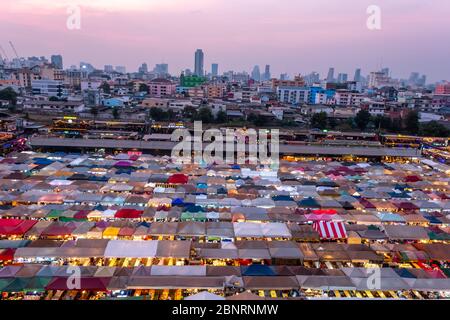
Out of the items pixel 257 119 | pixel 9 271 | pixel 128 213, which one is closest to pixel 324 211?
pixel 128 213

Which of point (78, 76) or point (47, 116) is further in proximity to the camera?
point (78, 76)

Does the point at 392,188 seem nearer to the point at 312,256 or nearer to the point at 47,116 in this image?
the point at 312,256

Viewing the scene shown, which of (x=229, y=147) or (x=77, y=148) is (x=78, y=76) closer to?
(x=77, y=148)

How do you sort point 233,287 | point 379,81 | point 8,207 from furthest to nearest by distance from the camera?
point 379,81 → point 8,207 → point 233,287

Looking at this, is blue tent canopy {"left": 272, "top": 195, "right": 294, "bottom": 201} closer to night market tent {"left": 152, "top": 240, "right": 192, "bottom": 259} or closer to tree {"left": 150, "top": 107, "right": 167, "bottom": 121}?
night market tent {"left": 152, "top": 240, "right": 192, "bottom": 259}

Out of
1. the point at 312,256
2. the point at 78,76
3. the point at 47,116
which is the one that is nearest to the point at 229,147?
the point at 312,256

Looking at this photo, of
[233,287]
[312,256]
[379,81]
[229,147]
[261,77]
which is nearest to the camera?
[233,287]
